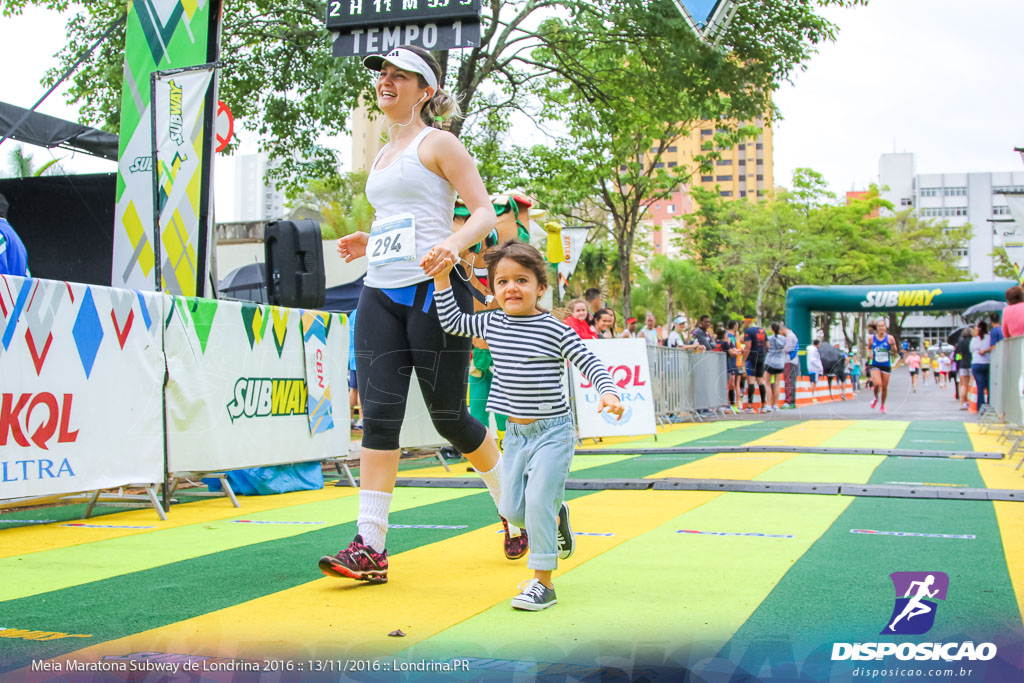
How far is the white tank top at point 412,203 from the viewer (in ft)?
12.8

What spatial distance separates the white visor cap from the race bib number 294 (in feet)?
2.06

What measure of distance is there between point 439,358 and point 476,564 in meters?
0.99

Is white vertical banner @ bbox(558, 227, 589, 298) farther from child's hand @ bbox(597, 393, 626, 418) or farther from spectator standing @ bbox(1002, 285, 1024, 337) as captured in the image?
child's hand @ bbox(597, 393, 626, 418)

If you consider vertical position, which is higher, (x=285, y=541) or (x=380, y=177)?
(x=380, y=177)

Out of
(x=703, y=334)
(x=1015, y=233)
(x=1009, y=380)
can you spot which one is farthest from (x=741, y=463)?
(x=703, y=334)

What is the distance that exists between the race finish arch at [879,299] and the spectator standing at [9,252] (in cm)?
2859

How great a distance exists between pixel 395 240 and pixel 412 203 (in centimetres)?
18

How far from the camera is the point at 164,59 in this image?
859 cm

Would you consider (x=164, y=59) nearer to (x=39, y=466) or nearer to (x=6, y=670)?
(x=39, y=466)

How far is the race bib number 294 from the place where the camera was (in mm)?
3883

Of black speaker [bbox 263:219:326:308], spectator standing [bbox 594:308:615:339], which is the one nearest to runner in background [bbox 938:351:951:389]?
spectator standing [bbox 594:308:615:339]

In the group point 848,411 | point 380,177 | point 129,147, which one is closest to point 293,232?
point 129,147

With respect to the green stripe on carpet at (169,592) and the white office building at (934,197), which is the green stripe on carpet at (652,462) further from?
the white office building at (934,197)

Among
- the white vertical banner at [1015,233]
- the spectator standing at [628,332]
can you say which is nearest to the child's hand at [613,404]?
the white vertical banner at [1015,233]
